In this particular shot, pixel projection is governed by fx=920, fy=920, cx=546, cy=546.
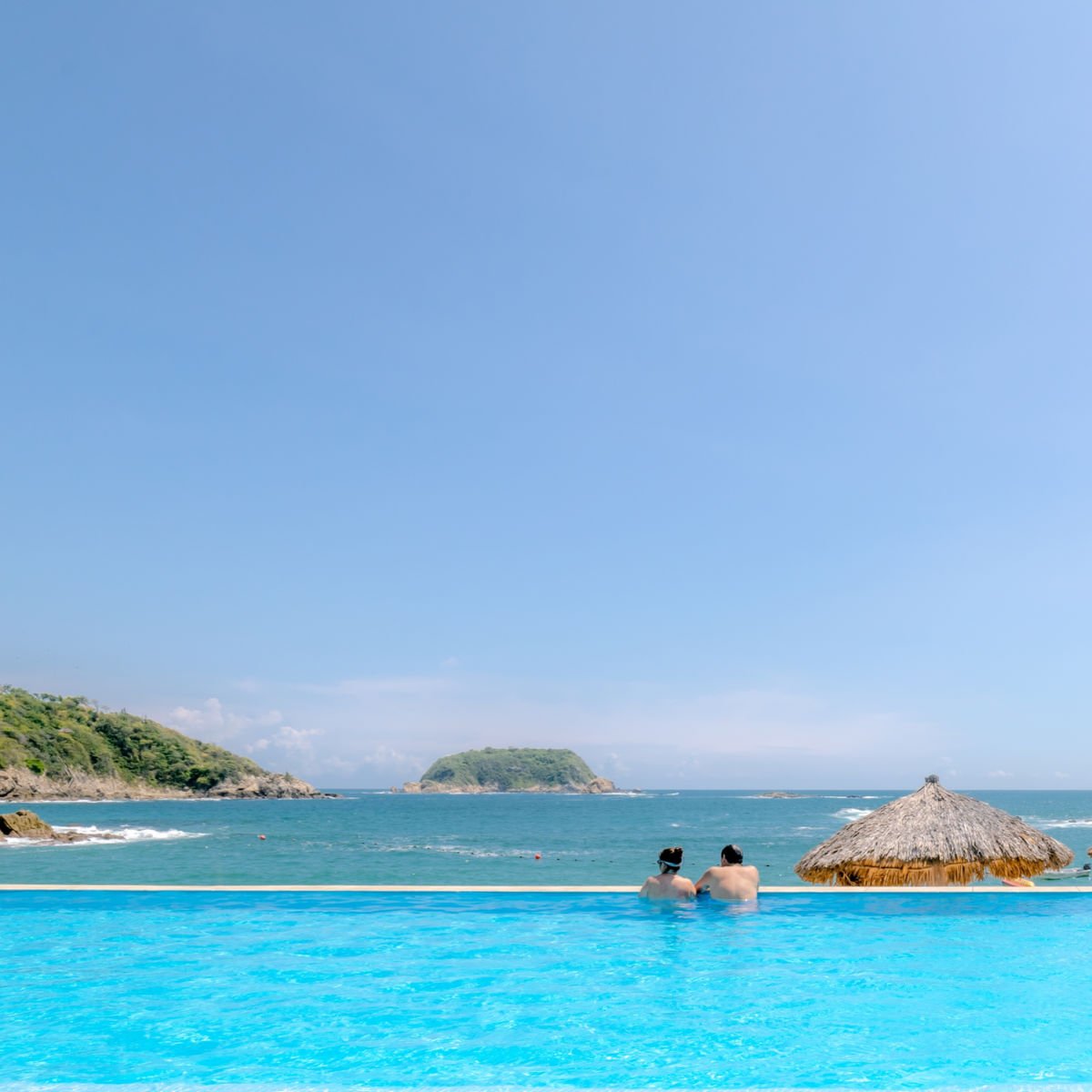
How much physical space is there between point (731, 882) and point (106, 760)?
520ft

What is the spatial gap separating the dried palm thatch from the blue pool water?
13.1 feet

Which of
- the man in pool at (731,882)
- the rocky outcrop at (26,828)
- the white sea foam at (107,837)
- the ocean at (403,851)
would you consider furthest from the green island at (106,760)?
the man in pool at (731,882)

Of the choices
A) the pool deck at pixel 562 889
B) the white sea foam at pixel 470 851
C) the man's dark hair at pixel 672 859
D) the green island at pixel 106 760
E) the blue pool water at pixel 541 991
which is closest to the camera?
the blue pool water at pixel 541 991

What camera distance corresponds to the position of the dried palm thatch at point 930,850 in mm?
16578

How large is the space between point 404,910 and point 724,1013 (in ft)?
18.0

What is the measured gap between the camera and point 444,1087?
587 centimetres

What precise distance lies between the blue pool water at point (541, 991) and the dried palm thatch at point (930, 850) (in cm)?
398

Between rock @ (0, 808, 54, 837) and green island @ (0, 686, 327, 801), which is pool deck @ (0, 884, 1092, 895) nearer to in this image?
rock @ (0, 808, 54, 837)

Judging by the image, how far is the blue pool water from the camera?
21.3ft

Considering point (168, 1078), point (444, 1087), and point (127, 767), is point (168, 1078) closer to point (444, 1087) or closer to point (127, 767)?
point (444, 1087)

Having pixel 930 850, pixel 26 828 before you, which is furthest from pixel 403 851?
pixel 930 850

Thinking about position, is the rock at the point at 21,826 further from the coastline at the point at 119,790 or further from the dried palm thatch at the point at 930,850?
the coastline at the point at 119,790

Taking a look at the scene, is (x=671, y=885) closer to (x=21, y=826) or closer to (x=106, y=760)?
(x=21, y=826)

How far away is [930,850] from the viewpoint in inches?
658
